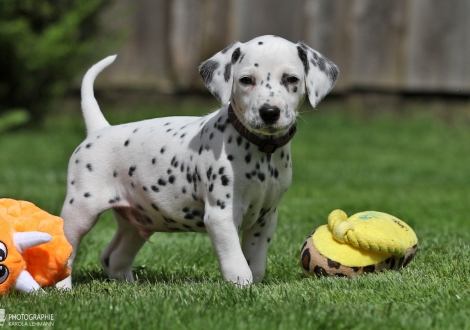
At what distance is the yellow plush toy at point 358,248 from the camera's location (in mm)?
4191

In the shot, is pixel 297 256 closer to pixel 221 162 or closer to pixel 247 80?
pixel 221 162

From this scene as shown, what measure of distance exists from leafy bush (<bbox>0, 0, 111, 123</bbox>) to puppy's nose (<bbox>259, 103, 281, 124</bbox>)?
7989 millimetres

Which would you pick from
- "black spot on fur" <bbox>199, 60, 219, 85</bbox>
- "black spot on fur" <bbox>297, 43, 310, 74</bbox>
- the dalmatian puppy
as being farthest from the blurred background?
"black spot on fur" <bbox>297, 43, 310, 74</bbox>

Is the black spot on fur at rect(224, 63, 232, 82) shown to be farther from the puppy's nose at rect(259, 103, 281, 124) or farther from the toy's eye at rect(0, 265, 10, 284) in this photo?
the toy's eye at rect(0, 265, 10, 284)

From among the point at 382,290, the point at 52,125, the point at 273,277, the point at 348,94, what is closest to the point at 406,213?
the point at 273,277

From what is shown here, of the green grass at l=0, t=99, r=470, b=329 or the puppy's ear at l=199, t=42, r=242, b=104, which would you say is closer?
the green grass at l=0, t=99, r=470, b=329

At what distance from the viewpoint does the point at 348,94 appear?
42.4 ft

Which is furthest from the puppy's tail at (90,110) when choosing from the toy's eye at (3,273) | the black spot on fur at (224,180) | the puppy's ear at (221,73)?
the toy's eye at (3,273)

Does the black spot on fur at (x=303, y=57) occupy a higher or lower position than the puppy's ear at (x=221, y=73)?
higher

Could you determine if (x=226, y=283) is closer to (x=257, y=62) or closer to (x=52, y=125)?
(x=257, y=62)

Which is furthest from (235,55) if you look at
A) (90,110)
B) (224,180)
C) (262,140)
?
(90,110)

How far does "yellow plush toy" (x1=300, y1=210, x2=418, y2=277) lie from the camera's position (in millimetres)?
4191

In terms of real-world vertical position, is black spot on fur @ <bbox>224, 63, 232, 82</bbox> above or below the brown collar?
above

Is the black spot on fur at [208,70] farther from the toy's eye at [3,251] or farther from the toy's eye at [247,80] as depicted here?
the toy's eye at [3,251]
